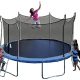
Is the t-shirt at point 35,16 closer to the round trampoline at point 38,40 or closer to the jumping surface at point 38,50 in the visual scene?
the round trampoline at point 38,40

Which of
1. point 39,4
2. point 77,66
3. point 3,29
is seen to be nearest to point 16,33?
point 3,29

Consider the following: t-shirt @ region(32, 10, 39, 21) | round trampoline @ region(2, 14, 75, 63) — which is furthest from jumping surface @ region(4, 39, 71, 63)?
t-shirt @ region(32, 10, 39, 21)

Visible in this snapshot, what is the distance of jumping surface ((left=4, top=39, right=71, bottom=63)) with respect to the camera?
28.3ft

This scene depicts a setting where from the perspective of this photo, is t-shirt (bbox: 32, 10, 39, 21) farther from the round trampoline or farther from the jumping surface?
the jumping surface

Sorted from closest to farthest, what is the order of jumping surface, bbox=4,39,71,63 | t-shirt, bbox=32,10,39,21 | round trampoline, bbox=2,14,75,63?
jumping surface, bbox=4,39,71,63, round trampoline, bbox=2,14,75,63, t-shirt, bbox=32,10,39,21

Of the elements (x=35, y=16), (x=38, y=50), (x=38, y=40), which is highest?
(x=35, y=16)

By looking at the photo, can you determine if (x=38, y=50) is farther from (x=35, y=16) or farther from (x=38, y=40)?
(x=35, y=16)

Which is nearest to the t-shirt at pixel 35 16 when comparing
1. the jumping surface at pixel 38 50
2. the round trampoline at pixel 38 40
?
the round trampoline at pixel 38 40

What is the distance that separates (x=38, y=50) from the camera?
9.72 meters

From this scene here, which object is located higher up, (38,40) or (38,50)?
(38,40)

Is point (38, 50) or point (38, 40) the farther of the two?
point (38, 40)

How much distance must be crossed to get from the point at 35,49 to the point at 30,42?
594 mm

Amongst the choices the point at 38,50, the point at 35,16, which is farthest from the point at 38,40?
the point at 35,16

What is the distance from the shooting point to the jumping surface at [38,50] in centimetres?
863
